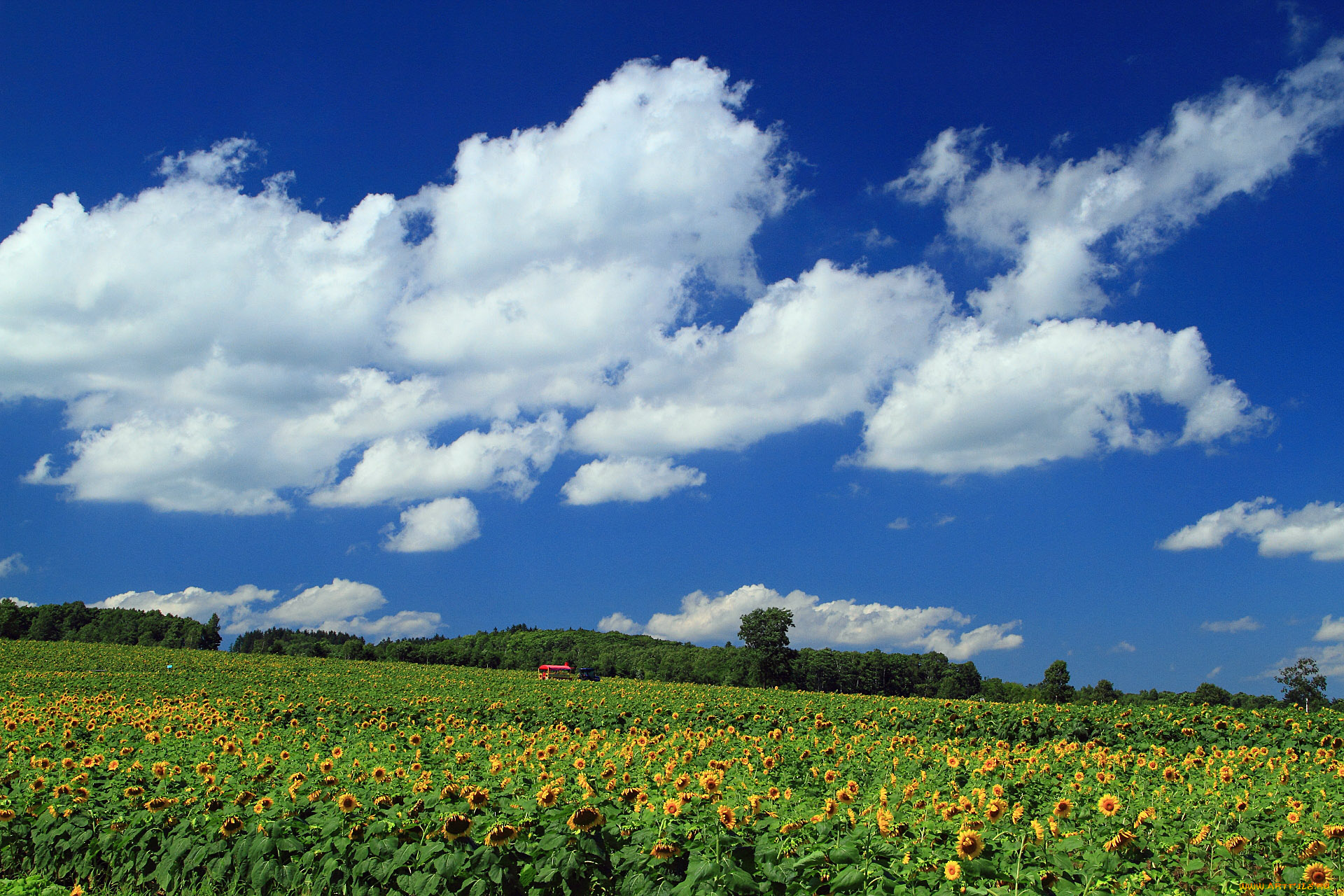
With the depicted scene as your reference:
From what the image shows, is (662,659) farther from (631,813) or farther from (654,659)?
(631,813)

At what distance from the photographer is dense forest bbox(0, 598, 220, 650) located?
317 feet

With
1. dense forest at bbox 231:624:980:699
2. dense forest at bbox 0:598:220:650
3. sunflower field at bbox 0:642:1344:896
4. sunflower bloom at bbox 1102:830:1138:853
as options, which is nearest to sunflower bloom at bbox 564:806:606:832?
sunflower field at bbox 0:642:1344:896

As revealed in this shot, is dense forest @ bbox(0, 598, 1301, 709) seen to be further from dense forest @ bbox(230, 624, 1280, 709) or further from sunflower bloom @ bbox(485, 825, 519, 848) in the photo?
sunflower bloom @ bbox(485, 825, 519, 848)

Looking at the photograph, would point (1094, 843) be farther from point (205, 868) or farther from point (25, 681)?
point (25, 681)

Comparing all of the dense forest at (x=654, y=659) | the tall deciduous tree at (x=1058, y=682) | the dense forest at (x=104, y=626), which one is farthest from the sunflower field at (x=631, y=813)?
the dense forest at (x=104, y=626)

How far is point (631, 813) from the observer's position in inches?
247

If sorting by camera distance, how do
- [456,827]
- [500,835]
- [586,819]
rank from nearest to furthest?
1. [586,819]
2. [500,835]
3. [456,827]

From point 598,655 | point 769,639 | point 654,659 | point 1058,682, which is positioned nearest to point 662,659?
point 654,659

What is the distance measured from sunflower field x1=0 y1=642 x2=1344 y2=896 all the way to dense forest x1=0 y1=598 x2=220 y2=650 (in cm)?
10200

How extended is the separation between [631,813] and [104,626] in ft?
436

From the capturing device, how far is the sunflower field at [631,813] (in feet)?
17.9

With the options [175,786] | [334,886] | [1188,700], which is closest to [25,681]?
[175,786]

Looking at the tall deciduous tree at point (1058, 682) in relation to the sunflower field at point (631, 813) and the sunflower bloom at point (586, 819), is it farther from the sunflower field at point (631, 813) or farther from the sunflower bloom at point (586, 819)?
the sunflower bloom at point (586, 819)

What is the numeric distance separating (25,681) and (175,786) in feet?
104
